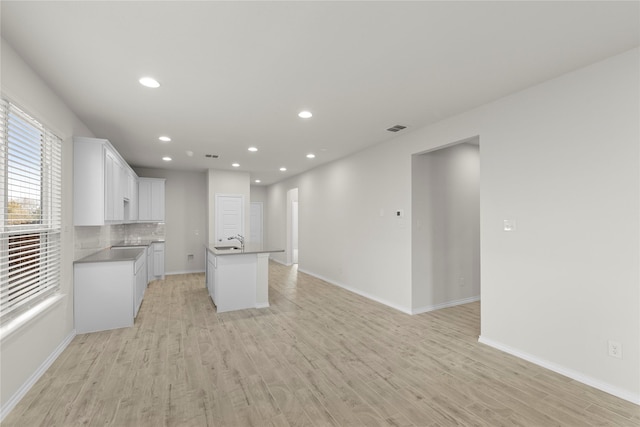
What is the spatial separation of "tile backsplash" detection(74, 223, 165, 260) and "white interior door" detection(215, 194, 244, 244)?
148 cm

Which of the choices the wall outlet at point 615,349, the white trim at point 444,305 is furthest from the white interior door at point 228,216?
the wall outlet at point 615,349

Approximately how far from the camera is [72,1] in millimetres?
1757

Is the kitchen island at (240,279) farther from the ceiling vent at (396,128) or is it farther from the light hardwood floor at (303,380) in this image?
the ceiling vent at (396,128)

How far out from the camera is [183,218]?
25.5 feet

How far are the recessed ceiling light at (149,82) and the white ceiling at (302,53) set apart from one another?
0.06 m

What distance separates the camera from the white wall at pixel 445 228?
4430 mm

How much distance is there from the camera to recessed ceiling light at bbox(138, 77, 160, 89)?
8.90 ft

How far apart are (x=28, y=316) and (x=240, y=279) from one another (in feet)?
8.00

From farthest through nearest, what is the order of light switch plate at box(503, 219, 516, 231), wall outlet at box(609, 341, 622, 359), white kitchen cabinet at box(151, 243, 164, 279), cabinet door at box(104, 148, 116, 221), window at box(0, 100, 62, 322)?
white kitchen cabinet at box(151, 243, 164, 279) → cabinet door at box(104, 148, 116, 221) → light switch plate at box(503, 219, 516, 231) → wall outlet at box(609, 341, 622, 359) → window at box(0, 100, 62, 322)

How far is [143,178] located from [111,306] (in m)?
4.15

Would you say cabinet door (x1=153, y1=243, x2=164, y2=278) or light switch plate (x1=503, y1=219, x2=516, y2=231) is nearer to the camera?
light switch plate (x1=503, y1=219, x2=516, y2=231)

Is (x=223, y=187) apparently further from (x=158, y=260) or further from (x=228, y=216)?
(x=158, y=260)

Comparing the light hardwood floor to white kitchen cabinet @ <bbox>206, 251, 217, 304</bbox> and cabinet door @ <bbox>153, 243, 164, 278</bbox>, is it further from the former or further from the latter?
cabinet door @ <bbox>153, 243, 164, 278</bbox>

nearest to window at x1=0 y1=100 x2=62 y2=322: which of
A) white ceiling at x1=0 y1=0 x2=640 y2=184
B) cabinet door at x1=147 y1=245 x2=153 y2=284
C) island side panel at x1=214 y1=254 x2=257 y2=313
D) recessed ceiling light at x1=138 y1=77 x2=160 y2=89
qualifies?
white ceiling at x1=0 y1=0 x2=640 y2=184
